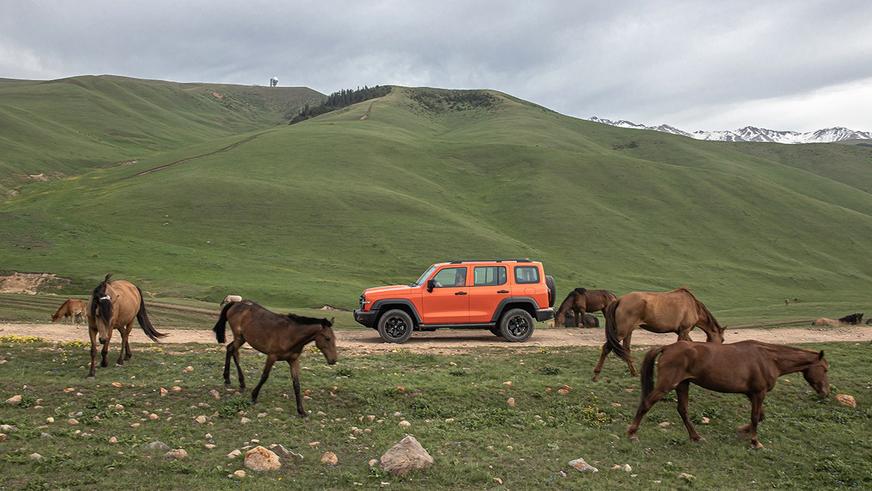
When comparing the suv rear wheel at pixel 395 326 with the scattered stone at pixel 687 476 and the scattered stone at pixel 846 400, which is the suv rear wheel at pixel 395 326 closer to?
the scattered stone at pixel 687 476

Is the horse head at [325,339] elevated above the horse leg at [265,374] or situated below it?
above

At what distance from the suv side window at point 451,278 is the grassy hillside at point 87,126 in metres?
60.4

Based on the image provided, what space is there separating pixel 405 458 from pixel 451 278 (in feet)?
35.4

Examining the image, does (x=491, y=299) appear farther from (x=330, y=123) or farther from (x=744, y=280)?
(x=330, y=123)

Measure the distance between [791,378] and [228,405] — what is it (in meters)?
11.6

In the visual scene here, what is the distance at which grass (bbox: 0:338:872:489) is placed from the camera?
8.09 m

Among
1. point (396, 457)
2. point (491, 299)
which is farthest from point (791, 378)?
point (396, 457)

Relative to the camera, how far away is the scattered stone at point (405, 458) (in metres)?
8.18

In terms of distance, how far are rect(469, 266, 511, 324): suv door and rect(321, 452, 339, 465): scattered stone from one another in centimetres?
1056

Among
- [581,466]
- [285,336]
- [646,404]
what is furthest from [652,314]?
[285,336]

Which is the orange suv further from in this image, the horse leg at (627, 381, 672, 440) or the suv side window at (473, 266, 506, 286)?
the horse leg at (627, 381, 672, 440)

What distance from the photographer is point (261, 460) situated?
26.7ft

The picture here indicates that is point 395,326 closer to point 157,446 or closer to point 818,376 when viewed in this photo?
point 157,446

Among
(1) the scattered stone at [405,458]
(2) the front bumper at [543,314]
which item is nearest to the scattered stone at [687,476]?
(1) the scattered stone at [405,458]
